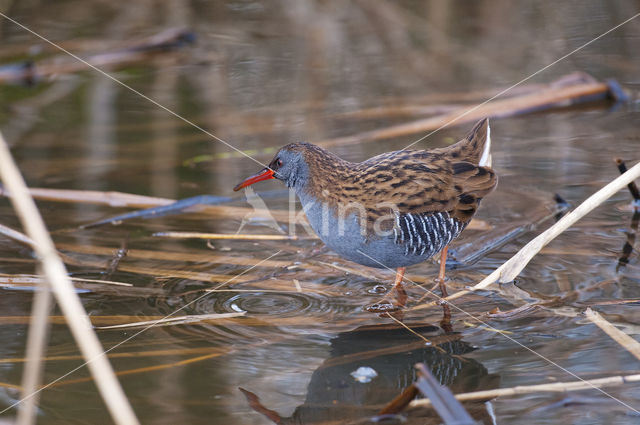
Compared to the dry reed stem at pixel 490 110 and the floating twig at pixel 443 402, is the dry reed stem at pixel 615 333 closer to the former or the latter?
the floating twig at pixel 443 402

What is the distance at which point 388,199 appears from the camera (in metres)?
3.24

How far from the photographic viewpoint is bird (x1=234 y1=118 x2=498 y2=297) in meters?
3.16

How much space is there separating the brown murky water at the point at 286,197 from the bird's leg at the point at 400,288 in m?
0.04

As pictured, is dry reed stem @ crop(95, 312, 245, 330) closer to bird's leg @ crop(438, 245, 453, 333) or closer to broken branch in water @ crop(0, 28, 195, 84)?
bird's leg @ crop(438, 245, 453, 333)

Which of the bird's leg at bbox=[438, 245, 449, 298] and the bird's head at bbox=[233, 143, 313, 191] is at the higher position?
the bird's head at bbox=[233, 143, 313, 191]

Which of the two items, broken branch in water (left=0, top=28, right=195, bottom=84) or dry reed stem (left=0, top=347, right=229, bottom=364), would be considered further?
broken branch in water (left=0, top=28, right=195, bottom=84)

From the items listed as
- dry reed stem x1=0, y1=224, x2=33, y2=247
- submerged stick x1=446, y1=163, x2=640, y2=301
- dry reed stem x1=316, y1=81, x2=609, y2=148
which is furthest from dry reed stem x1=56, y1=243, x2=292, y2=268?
dry reed stem x1=316, y1=81, x2=609, y2=148

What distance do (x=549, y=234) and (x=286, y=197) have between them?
5.51 ft

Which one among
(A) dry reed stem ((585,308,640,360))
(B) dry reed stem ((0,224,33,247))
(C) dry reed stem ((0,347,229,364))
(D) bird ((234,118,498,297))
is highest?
(D) bird ((234,118,498,297))

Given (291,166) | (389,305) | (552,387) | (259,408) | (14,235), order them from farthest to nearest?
(14,235)
(291,166)
(389,305)
(259,408)
(552,387)

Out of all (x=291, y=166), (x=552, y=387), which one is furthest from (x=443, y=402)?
(x=291, y=166)

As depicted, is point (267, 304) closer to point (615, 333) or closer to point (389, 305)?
point (389, 305)

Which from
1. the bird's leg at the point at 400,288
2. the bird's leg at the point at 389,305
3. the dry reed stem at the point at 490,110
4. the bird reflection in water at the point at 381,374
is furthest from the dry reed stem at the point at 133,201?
the bird reflection in water at the point at 381,374

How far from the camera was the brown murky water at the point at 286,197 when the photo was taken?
2.51 meters
